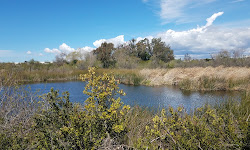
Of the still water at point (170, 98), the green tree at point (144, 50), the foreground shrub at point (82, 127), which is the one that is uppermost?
the green tree at point (144, 50)

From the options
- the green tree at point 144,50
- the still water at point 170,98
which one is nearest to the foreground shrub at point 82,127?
the still water at point 170,98

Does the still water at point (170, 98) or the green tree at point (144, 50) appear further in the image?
the green tree at point (144, 50)

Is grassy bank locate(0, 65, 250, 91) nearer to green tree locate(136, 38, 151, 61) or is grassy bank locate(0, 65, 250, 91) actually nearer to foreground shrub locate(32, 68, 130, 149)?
foreground shrub locate(32, 68, 130, 149)

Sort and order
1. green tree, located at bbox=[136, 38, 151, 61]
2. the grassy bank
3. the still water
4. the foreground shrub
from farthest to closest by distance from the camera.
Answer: green tree, located at bbox=[136, 38, 151, 61]
the grassy bank
the still water
the foreground shrub

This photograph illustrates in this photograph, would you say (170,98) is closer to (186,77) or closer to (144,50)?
(186,77)

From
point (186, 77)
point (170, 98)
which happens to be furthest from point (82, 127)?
point (186, 77)

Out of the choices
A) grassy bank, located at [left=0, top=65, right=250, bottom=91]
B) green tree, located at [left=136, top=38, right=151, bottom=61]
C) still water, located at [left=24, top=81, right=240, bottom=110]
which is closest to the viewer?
still water, located at [left=24, top=81, right=240, bottom=110]

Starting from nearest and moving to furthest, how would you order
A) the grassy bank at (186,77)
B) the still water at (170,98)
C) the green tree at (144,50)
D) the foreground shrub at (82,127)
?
→ 1. the foreground shrub at (82,127)
2. the still water at (170,98)
3. the grassy bank at (186,77)
4. the green tree at (144,50)

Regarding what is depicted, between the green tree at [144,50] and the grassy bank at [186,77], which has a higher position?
the green tree at [144,50]

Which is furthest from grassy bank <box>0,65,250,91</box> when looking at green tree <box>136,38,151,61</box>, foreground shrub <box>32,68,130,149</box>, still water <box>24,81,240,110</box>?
green tree <box>136,38,151,61</box>

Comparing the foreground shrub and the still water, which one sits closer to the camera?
the foreground shrub

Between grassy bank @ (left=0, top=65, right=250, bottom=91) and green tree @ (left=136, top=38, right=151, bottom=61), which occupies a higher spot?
green tree @ (left=136, top=38, right=151, bottom=61)

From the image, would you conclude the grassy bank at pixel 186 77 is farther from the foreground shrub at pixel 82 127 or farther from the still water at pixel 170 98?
the foreground shrub at pixel 82 127

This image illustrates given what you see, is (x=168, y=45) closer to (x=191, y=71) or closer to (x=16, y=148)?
(x=191, y=71)
